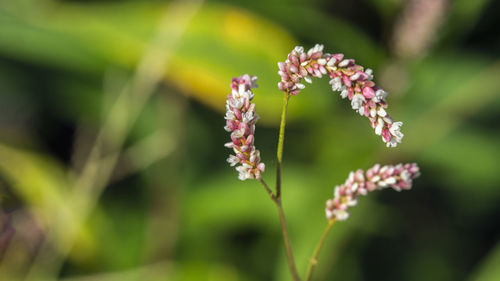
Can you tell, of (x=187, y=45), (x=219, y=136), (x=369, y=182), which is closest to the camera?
(x=369, y=182)

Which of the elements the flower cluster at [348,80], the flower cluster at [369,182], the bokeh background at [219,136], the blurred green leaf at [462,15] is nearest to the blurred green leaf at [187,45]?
the bokeh background at [219,136]

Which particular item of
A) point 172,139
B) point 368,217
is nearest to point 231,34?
point 172,139

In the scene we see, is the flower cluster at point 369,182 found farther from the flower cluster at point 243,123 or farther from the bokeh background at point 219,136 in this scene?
the bokeh background at point 219,136

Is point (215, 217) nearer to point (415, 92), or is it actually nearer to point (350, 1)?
point (415, 92)

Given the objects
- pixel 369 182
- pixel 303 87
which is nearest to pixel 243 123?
pixel 303 87

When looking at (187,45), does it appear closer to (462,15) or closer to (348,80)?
(462,15)

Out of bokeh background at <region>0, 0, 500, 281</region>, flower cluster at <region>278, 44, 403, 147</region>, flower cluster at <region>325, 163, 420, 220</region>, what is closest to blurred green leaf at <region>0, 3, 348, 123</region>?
bokeh background at <region>0, 0, 500, 281</region>
